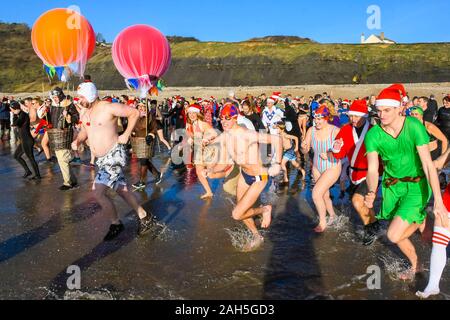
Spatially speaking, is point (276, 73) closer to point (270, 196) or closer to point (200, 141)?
point (200, 141)

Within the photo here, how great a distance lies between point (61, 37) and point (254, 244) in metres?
6.74

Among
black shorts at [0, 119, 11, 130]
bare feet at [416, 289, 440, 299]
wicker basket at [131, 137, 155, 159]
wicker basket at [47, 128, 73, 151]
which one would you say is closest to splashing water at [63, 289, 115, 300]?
bare feet at [416, 289, 440, 299]

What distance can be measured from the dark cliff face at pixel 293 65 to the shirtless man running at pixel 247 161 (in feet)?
153

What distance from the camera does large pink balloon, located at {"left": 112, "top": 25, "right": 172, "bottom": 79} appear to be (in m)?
9.68

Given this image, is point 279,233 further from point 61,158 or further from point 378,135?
point 61,158

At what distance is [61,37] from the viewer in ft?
30.0

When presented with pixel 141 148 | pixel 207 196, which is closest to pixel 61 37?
pixel 141 148

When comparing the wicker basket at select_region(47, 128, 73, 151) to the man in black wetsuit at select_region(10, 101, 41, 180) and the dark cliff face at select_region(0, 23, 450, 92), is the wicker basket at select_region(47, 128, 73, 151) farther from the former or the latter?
the dark cliff face at select_region(0, 23, 450, 92)

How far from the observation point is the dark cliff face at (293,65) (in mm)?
50469

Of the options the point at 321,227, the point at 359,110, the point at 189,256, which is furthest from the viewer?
the point at 359,110

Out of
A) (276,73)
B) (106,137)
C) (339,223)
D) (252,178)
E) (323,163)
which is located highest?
(276,73)

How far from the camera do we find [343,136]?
5492mm

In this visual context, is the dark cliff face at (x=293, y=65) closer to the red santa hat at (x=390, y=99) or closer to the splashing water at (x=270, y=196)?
the splashing water at (x=270, y=196)

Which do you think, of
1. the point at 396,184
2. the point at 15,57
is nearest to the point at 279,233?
the point at 396,184
